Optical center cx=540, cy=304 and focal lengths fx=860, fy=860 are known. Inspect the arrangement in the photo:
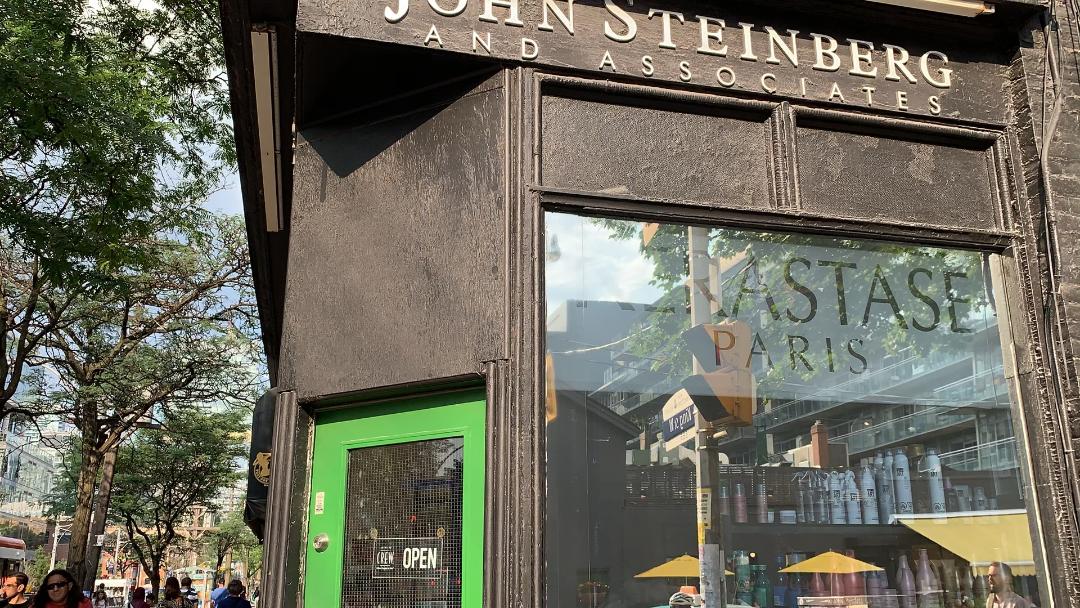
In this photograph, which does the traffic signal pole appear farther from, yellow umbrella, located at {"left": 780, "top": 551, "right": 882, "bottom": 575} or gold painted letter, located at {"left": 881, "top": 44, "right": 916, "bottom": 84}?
gold painted letter, located at {"left": 881, "top": 44, "right": 916, "bottom": 84}

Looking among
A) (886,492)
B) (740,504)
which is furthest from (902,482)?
(740,504)

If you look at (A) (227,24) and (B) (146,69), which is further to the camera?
(B) (146,69)

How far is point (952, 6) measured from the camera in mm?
4762

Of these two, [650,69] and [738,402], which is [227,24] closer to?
[650,69]

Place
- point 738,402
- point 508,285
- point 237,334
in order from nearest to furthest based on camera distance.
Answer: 1. point 508,285
2. point 738,402
3. point 237,334

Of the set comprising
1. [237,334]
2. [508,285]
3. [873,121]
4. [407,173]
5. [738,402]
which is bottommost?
[738,402]

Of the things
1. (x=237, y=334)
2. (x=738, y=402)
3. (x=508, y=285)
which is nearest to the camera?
(x=508, y=285)

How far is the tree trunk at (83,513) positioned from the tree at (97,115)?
10.4 meters

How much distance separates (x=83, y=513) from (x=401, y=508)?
65.6ft

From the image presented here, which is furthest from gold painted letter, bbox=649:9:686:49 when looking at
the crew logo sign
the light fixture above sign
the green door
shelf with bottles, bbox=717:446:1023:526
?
the crew logo sign

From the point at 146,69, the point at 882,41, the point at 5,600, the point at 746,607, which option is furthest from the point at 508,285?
the point at 146,69

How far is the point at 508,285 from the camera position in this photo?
397 cm

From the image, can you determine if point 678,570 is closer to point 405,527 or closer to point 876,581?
point 876,581

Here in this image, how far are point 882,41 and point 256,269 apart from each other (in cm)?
654
